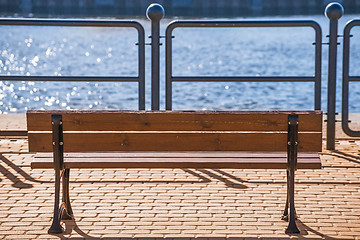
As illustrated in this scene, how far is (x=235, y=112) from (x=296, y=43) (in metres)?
44.0

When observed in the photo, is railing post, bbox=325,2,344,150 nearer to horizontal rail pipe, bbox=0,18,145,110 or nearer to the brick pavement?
the brick pavement

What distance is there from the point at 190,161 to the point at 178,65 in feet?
106

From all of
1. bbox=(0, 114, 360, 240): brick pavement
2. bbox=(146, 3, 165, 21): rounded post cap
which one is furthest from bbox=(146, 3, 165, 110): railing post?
bbox=(0, 114, 360, 240): brick pavement

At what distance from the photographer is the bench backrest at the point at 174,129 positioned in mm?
3604

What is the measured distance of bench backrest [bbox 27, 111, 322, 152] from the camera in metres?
3.60

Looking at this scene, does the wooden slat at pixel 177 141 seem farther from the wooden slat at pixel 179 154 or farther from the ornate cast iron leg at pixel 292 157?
the wooden slat at pixel 179 154

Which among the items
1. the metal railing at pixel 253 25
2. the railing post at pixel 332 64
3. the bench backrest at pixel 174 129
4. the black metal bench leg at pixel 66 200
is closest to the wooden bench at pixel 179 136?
the bench backrest at pixel 174 129

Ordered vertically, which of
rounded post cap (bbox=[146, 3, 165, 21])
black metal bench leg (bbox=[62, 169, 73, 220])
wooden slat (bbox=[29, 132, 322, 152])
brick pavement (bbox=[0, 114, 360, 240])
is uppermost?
rounded post cap (bbox=[146, 3, 165, 21])

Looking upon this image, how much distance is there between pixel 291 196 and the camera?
3811 mm

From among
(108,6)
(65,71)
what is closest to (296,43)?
(65,71)

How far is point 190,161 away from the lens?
12.2 ft

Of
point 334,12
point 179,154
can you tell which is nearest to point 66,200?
point 179,154

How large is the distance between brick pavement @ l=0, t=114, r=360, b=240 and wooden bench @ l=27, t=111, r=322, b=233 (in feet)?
0.81

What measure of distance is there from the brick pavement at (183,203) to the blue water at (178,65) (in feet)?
49.4
